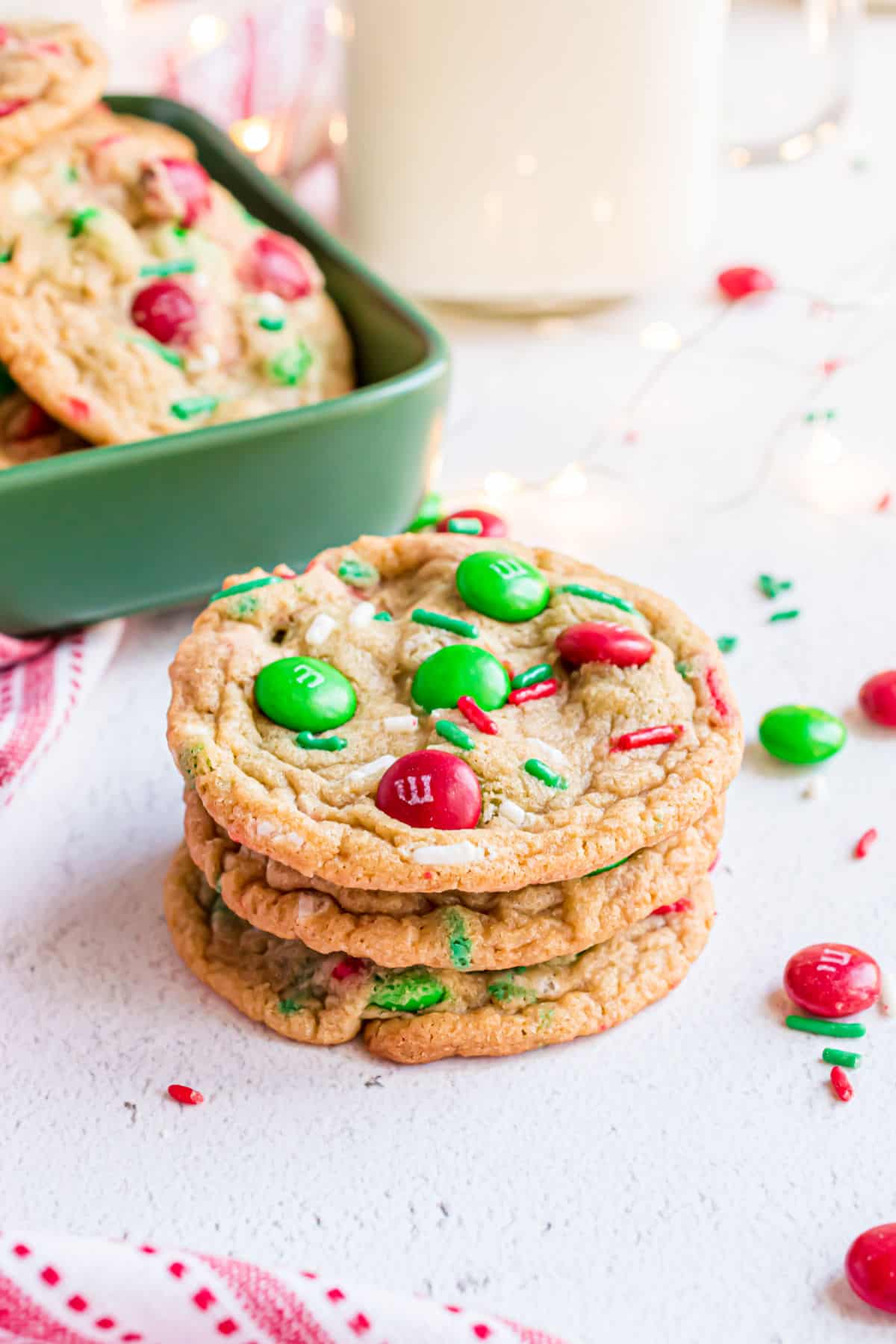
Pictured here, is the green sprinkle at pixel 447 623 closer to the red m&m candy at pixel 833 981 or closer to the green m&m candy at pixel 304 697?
the green m&m candy at pixel 304 697

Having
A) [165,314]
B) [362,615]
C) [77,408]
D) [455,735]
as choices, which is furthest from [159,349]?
[455,735]

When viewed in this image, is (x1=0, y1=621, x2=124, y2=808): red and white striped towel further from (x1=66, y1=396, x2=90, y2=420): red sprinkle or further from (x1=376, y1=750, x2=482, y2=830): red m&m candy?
(x1=376, y1=750, x2=482, y2=830): red m&m candy

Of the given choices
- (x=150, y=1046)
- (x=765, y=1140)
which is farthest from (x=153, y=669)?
(x=765, y=1140)

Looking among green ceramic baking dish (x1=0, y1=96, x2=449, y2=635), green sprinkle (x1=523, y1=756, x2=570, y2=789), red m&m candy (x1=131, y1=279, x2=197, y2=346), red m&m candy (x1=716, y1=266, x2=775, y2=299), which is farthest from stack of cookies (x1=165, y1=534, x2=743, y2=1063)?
red m&m candy (x1=716, y1=266, x2=775, y2=299)

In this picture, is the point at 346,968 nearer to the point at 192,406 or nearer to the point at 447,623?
Answer: the point at 447,623

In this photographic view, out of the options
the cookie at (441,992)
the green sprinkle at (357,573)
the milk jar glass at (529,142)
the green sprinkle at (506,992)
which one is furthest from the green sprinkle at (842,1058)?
the milk jar glass at (529,142)

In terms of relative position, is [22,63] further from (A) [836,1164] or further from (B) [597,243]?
(A) [836,1164]

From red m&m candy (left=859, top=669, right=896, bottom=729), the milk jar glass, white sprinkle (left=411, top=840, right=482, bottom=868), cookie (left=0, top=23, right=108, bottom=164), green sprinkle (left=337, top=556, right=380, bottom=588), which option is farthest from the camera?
the milk jar glass
